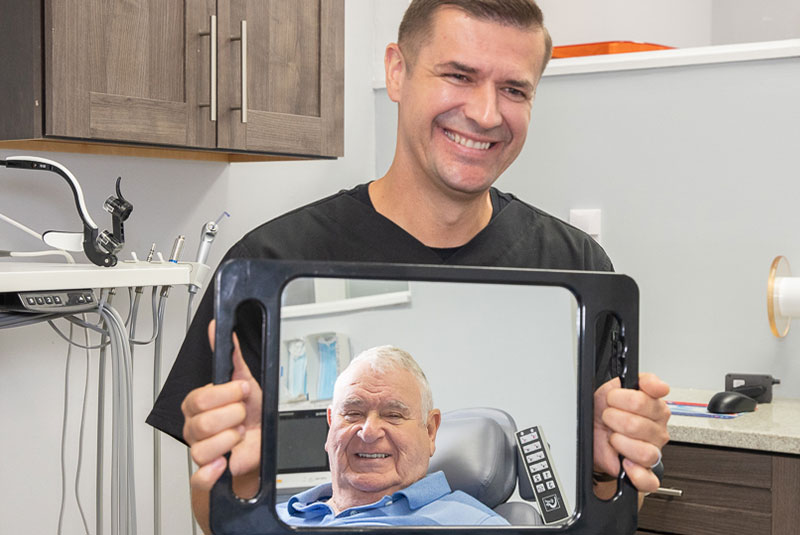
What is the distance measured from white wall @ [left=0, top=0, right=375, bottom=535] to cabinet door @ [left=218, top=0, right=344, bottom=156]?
30 centimetres

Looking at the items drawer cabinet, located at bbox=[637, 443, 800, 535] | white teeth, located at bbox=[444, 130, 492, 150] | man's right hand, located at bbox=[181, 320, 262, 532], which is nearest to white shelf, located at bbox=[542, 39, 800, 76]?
drawer cabinet, located at bbox=[637, 443, 800, 535]

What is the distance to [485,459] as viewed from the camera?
870mm

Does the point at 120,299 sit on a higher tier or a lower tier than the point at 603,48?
lower

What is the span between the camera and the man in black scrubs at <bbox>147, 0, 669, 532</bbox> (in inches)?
44.2

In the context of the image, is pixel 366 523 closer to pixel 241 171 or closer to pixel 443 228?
pixel 443 228

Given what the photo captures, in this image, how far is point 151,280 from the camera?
A: 1607 mm

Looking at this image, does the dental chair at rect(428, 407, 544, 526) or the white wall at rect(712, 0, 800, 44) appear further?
the white wall at rect(712, 0, 800, 44)

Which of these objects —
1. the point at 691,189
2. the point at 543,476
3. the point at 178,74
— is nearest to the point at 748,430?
the point at 691,189

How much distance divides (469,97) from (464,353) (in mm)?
403

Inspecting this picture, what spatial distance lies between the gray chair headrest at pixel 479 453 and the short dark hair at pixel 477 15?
1.71 feet

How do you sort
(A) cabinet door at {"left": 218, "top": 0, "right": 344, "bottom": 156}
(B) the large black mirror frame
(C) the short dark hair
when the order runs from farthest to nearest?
(A) cabinet door at {"left": 218, "top": 0, "right": 344, "bottom": 156} → (C) the short dark hair → (B) the large black mirror frame

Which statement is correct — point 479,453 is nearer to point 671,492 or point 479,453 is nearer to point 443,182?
point 443,182

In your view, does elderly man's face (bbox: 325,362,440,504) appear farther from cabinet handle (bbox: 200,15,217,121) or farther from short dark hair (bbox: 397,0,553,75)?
cabinet handle (bbox: 200,15,217,121)

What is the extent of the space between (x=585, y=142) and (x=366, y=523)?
1.67 m
